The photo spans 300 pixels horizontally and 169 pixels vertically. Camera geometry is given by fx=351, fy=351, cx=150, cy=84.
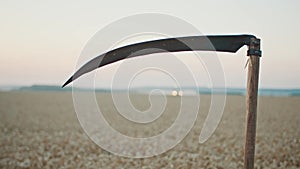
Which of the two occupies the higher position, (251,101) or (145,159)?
(251,101)

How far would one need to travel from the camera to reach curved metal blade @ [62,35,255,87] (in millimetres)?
2246

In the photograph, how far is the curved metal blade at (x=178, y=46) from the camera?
7.37ft

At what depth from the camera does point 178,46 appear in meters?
2.26

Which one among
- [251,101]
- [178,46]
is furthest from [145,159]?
[178,46]

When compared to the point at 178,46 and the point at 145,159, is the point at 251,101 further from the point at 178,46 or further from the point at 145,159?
the point at 145,159

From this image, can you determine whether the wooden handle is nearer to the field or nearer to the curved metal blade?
the curved metal blade

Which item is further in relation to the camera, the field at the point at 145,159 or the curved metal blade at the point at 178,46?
the field at the point at 145,159

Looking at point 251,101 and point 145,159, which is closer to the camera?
point 251,101

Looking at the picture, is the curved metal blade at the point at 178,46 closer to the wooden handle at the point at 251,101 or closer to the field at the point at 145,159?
the wooden handle at the point at 251,101

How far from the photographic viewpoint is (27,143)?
8.41 m

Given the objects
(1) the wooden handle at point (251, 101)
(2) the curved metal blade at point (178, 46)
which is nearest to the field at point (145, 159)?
(1) the wooden handle at point (251, 101)

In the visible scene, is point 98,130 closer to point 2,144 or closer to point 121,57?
point 2,144

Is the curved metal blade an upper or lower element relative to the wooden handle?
upper

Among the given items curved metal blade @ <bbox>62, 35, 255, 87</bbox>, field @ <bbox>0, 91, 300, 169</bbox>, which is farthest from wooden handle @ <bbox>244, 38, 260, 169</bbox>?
field @ <bbox>0, 91, 300, 169</bbox>
